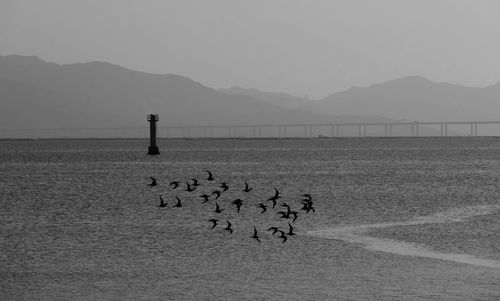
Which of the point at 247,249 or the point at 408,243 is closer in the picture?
the point at 247,249

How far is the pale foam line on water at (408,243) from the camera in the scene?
22.4 metres

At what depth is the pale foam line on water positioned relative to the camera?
22.4 meters

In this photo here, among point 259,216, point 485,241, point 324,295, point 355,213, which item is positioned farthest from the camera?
point 355,213

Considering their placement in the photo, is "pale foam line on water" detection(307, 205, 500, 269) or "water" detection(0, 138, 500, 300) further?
"pale foam line on water" detection(307, 205, 500, 269)

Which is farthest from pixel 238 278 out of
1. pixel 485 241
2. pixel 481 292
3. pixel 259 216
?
pixel 259 216

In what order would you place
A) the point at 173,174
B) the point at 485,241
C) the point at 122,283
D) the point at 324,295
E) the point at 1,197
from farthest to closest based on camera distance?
the point at 173,174 < the point at 1,197 < the point at 485,241 < the point at 122,283 < the point at 324,295

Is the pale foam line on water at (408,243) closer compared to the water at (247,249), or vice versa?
the water at (247,249)

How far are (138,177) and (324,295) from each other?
50581 mm

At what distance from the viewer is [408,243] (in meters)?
25.7

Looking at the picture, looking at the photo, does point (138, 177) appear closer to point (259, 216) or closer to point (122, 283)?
point (259, 216)

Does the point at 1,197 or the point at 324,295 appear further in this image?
the point at 1,197

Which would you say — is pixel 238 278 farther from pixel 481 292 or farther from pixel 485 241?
pixel 485 241

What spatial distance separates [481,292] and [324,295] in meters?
3.02

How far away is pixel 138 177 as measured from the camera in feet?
220
